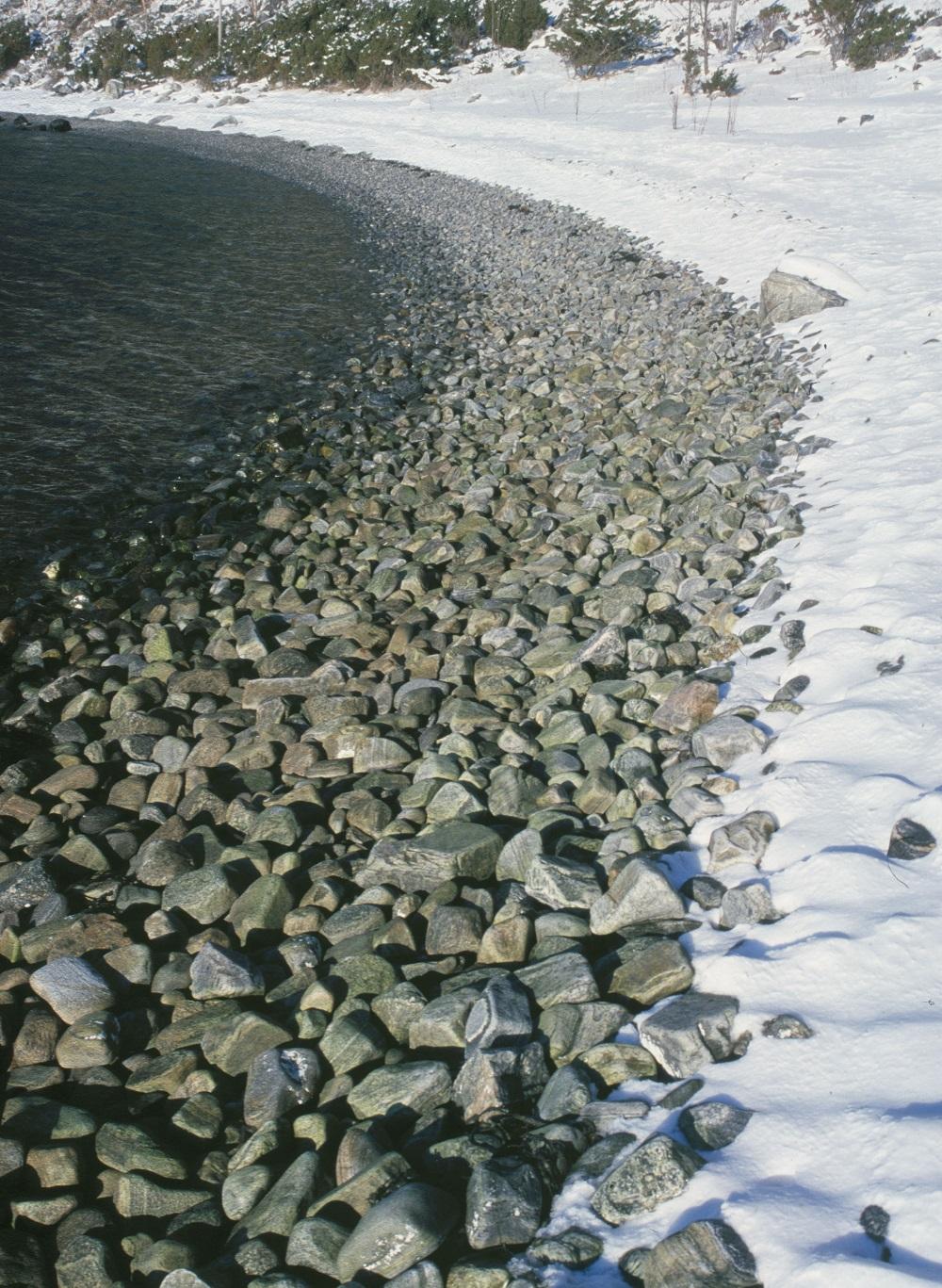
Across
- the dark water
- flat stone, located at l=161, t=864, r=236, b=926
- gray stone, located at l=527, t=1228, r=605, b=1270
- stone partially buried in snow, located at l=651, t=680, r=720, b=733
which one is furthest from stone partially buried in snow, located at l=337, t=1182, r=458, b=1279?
the dark water

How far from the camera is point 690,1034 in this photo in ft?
8.87

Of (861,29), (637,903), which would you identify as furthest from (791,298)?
(861,29)

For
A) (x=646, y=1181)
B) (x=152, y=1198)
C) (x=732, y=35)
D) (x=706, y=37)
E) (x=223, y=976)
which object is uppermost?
(x=732, y=35)

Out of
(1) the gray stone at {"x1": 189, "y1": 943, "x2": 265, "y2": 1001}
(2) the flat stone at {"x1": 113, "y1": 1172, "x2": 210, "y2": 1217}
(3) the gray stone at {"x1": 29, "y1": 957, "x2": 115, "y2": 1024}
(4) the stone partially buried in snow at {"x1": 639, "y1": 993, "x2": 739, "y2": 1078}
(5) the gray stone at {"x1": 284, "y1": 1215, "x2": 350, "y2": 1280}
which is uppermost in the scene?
(4) the stone partially buried in snow at {"x1": 639, "y1": 993, "x2": 739, "y2": 1078}

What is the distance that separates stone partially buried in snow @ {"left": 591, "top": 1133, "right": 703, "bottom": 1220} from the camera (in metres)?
2.30

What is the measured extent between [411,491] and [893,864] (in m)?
A: 5.28

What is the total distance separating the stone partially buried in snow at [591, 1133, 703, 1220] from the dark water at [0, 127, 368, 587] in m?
5.92

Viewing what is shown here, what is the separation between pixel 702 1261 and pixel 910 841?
A: 1540mm

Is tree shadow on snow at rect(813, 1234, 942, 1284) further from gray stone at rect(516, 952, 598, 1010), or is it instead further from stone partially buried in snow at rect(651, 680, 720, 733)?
stone partially buried in snow at rect(651, 680, 720, 733)

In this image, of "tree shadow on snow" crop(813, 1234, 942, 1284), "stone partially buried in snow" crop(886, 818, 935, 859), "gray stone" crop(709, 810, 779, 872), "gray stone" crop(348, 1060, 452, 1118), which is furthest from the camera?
"gray stone" crop(709, 810, 779, 872)

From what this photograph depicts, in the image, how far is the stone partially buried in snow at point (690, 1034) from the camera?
2.67 metres

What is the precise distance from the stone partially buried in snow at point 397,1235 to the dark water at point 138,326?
561 cm

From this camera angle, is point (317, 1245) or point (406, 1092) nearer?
point (317, 1245)

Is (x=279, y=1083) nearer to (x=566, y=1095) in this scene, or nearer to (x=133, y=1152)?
(x=133, y=1152)
